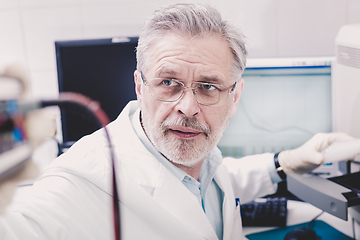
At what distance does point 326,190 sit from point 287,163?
0.92 ft

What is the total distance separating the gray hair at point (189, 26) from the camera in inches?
32.2

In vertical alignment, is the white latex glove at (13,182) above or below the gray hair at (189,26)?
below

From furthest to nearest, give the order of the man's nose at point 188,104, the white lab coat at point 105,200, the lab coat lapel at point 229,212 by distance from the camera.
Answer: the lab coat lapel at point 229,212 → the man's nose at point 188,104 → the white lab coat at point 105,200

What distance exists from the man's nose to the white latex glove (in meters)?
0.50

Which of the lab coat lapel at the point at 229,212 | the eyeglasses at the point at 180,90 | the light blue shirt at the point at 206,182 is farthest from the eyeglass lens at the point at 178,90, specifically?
the lab coat lapel at the point at 229,212

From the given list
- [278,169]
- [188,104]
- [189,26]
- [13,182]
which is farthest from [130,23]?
[13,182]

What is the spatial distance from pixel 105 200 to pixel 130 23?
3.73 feet

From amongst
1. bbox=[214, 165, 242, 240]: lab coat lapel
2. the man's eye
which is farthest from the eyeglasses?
bbox=[214, 165, 242, 240]: lab coat lapel

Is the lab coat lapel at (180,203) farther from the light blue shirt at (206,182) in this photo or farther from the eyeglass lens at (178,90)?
the eyeglass lens at (178,90)

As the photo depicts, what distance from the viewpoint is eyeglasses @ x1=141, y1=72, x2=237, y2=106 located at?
81cm

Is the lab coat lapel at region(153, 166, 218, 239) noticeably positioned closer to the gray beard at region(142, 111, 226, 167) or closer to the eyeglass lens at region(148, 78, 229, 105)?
the gray beard at region(142, 111, 226, 167)

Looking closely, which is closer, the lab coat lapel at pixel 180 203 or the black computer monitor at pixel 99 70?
the lab coat lapel at pixel 180 203

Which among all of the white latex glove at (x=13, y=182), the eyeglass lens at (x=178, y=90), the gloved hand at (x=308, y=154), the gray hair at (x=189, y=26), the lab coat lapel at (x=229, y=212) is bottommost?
the lab coat lapel at (x=229, y=212)

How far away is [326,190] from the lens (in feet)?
2.84
